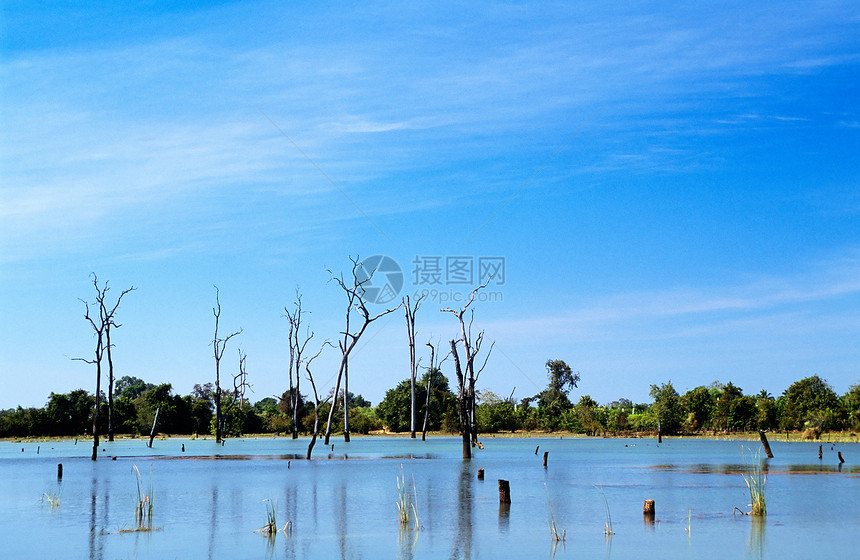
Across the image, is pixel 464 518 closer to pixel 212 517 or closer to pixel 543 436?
pixel 212 517

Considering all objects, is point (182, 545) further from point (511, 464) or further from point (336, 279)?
point (336, 279)

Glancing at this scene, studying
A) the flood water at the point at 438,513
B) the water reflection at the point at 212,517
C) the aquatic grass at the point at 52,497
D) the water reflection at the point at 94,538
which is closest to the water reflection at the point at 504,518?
the flood water at the point at 438,513

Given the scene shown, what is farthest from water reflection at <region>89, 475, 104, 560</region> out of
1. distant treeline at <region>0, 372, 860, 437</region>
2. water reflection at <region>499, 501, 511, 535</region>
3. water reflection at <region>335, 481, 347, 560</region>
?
distant treeline at <region>0, 372, 860, 437</region>

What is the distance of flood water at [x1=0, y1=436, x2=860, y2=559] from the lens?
1856cm

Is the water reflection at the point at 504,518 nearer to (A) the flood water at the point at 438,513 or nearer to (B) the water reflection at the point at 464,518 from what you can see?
(A) the flood water at the point at 438,513

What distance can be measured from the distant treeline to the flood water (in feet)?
138

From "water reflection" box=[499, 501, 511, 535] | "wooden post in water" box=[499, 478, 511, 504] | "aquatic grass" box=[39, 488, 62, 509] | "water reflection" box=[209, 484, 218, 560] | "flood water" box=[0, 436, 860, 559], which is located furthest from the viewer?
"aquatic grass" box=[39, 488, 62, 509]

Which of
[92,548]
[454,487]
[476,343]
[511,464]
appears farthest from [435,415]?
[92,548]

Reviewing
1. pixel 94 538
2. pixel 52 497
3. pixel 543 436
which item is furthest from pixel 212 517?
pixel 543 436

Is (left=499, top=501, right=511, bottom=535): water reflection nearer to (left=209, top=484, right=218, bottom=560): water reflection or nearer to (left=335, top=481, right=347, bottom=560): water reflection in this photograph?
(left=335, top=481, right=347, bottom=560): water reflection

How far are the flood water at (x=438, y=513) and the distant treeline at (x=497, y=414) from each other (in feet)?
138

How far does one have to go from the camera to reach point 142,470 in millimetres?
42969

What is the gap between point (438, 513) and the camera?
24.2 m

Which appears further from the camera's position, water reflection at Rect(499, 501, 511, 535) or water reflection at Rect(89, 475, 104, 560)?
water reflection at Rect(499, 501, 511, 535)
